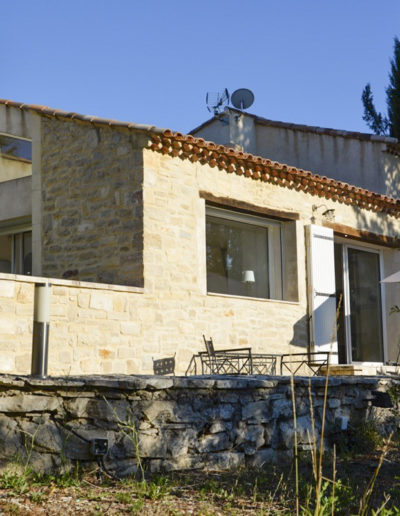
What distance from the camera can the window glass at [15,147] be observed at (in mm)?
A: 11144

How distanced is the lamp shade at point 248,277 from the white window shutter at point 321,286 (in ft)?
3.00

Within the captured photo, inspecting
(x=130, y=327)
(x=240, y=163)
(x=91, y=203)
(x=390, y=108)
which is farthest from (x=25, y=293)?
(x=390, y=108)

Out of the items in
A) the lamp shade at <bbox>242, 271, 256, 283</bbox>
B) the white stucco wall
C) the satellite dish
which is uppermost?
the satellite dish

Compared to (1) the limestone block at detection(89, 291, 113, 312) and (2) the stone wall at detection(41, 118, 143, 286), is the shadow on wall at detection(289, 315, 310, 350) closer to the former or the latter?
(2) the stone wall at detection(41, 118, 143, 286)

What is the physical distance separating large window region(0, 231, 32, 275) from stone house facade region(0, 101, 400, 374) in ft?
0.06

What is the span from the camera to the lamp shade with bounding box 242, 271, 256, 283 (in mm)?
11216

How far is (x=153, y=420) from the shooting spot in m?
5.23

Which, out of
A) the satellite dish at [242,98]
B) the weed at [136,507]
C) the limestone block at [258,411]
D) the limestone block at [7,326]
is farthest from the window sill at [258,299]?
the weed at [136,507]

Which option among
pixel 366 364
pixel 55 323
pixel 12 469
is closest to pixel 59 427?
pixel 12 469

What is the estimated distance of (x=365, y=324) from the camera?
13328 mm

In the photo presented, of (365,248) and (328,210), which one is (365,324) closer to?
(365,248)

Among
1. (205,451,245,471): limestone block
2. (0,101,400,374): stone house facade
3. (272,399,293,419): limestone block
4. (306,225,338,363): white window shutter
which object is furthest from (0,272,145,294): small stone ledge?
(306,225,338,363): white window shutter

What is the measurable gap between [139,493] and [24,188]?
7.52 meters

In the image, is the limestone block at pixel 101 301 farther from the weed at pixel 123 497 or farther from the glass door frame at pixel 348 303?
the glass door frame at pixel 348 303
